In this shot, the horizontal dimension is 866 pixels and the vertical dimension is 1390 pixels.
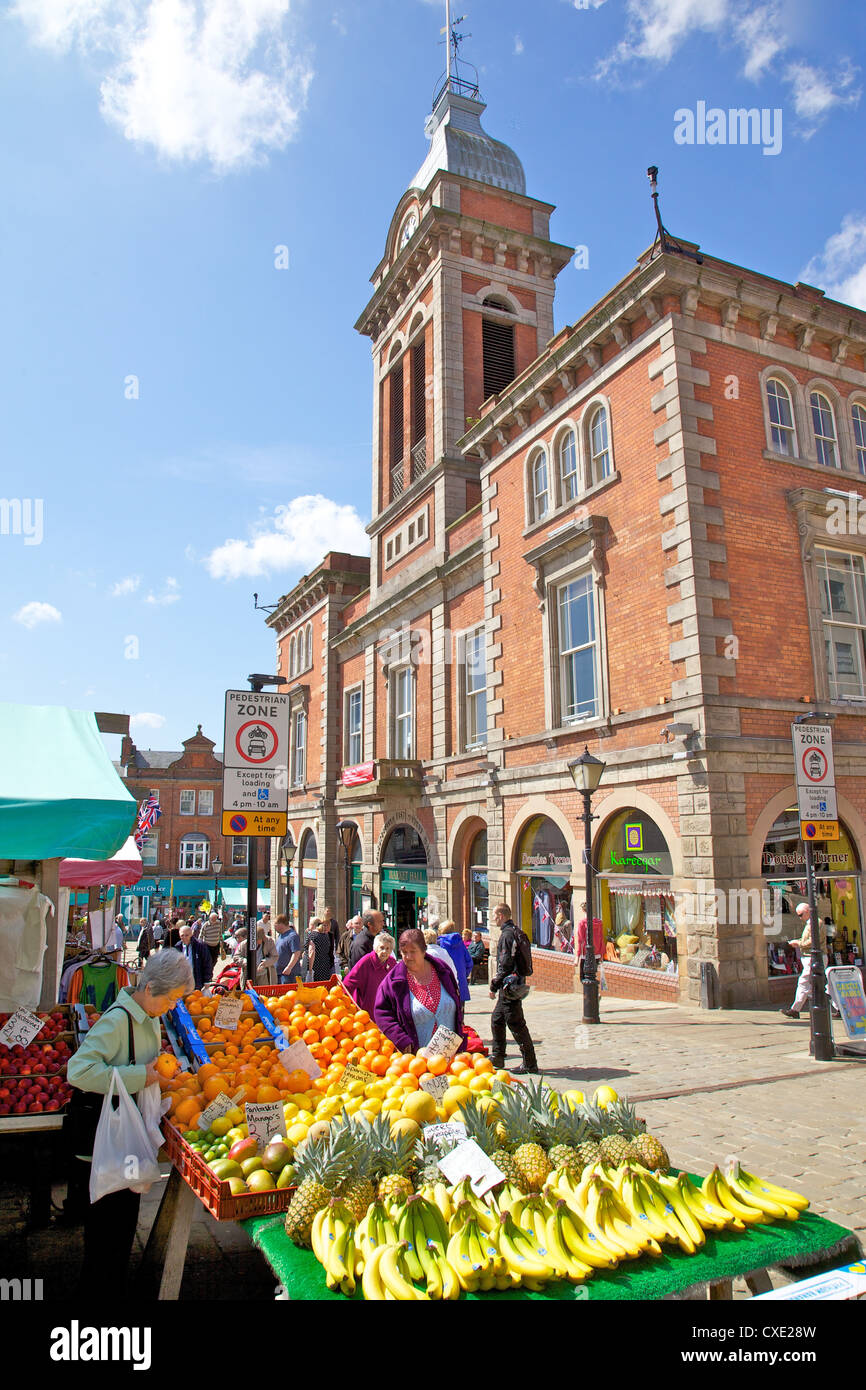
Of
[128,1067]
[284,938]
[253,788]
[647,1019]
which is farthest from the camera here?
[284,938]

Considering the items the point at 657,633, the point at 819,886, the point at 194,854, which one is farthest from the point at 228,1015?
the point at 194,854

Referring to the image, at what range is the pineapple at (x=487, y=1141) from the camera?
3.68m

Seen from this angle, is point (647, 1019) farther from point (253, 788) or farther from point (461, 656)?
point (461, 656)

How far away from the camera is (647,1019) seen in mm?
12000

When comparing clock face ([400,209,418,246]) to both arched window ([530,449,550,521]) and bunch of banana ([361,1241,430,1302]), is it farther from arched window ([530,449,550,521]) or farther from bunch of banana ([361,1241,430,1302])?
bunch of banana ([361,1241,430,1302])

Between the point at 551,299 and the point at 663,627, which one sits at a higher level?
the point at 551,299

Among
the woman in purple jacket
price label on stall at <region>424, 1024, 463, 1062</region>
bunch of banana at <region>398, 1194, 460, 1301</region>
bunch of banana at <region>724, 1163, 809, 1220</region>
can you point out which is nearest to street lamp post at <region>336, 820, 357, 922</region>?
the woman in purple jacket

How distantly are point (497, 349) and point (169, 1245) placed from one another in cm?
2660

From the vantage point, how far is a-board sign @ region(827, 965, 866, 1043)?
9969mm

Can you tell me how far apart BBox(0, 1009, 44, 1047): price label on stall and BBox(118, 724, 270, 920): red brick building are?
46.1 meters

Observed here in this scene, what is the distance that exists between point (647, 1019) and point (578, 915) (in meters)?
3.51

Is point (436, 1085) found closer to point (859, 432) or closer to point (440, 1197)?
point (440, 1197)

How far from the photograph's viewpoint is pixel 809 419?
51.1 feet
